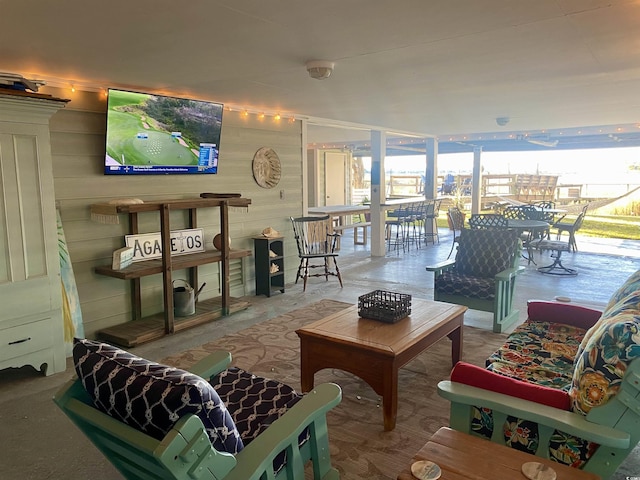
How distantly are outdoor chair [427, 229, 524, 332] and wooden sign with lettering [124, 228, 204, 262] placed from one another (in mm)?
2404

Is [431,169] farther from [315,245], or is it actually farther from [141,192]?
[141,192]

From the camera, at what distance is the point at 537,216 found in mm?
8242

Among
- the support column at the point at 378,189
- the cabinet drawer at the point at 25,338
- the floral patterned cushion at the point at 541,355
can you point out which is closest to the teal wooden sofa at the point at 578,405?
the floral patterned cushion at the point at 541,355

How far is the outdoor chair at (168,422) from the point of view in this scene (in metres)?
1.25

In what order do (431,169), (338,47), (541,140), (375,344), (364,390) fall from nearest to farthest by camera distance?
(375,344)
(338,47)
(364,390)
(541,140)
(431,169)

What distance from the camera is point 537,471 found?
146cm

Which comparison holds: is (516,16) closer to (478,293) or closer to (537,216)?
(478,293)

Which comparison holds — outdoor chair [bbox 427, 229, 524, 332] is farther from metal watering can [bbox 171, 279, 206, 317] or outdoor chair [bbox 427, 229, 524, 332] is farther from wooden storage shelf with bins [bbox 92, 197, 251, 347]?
metal watering can [bbox 171, 279, 206, 317]

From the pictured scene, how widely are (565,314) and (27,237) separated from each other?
3.61 m

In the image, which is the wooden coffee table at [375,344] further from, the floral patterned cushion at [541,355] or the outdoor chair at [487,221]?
the outdoor chair at [487,221]

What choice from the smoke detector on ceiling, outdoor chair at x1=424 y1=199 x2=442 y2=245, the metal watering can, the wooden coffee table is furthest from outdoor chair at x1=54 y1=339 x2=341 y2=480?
outdoor chair at x1=424 y1=199 x2=442 y2=245

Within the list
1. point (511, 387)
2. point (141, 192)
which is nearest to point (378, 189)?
point (141, 192)

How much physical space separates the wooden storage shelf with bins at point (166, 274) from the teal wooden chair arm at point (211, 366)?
213 cm

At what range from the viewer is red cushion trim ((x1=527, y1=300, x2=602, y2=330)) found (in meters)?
2.92
